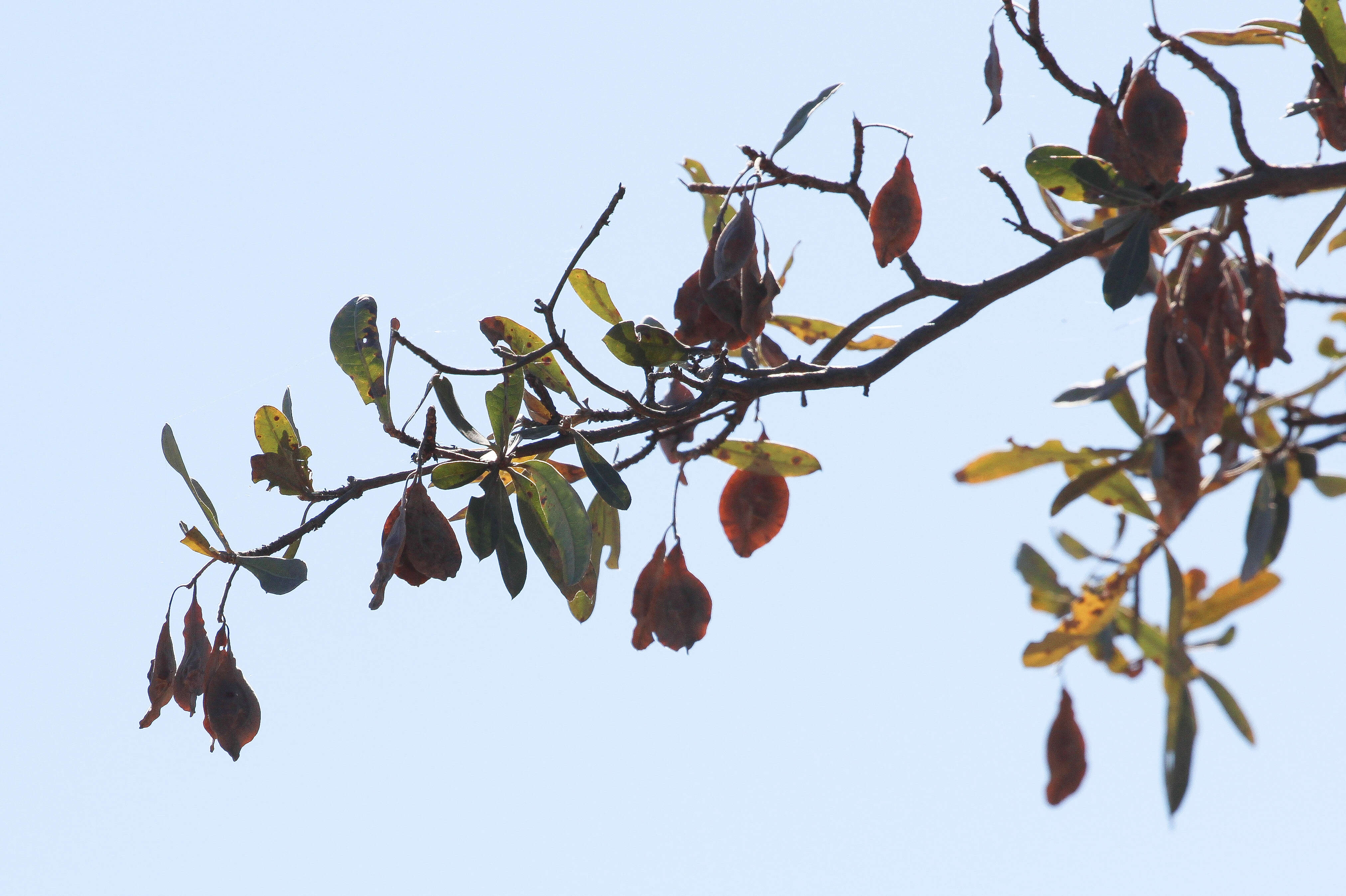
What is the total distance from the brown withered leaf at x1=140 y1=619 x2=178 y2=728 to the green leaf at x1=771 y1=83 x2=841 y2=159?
882 mm

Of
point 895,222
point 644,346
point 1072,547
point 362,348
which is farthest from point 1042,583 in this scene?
point 362,348

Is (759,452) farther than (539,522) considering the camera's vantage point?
Yes

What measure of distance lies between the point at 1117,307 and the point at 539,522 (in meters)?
0.72

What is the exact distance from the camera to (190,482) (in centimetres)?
132

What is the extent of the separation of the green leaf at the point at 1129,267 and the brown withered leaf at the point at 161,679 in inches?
45.2

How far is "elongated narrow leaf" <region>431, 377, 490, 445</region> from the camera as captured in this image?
4.36ft

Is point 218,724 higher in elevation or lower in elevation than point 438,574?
lower

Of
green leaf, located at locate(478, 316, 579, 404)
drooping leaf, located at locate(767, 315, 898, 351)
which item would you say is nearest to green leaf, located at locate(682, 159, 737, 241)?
drooping leaf, located at locate(767, 315, 898, 351)

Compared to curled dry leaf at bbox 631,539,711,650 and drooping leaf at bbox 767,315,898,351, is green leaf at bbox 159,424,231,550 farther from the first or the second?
drooping leaf at bbox 767,315,898,351

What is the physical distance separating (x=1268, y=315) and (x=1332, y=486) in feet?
1.41

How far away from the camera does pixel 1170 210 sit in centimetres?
145

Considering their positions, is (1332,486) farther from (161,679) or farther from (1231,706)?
(161,679)

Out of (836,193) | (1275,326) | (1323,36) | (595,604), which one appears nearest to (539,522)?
(595,604)

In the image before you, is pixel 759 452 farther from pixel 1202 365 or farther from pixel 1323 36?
pixel 1323 36
